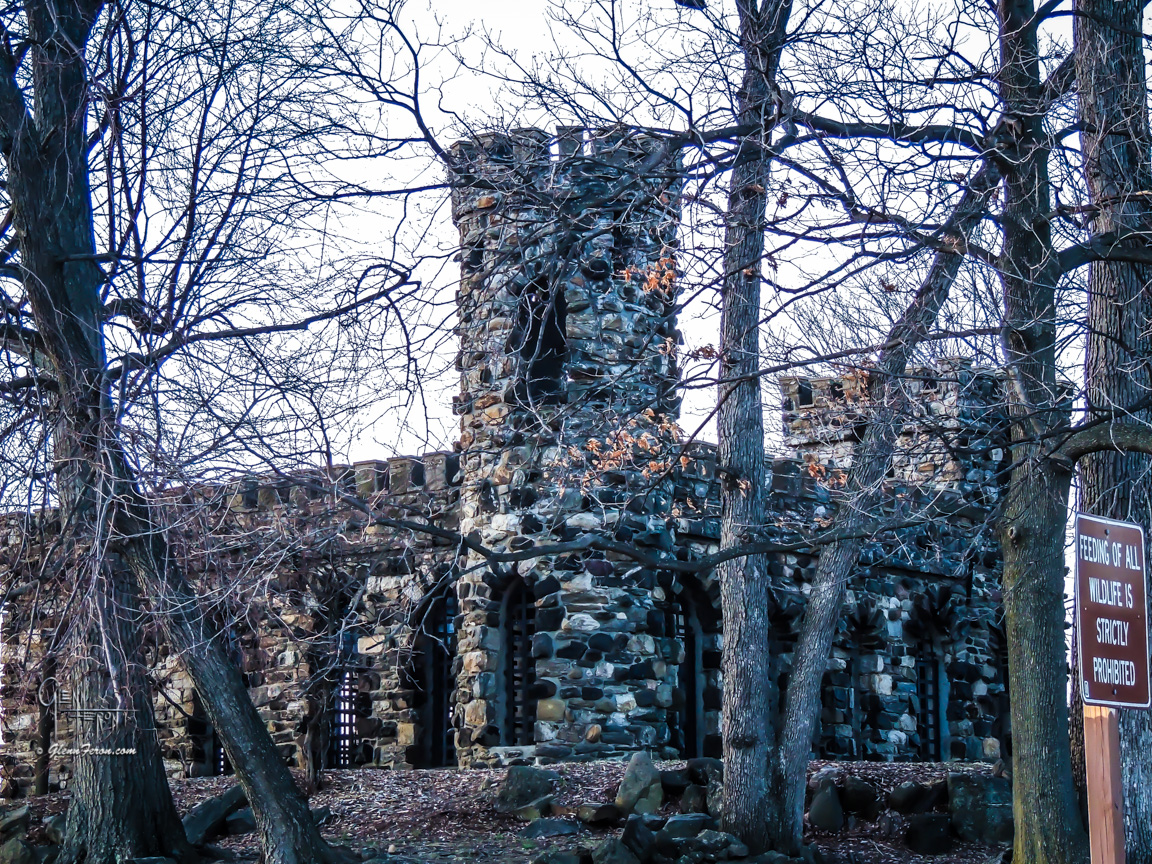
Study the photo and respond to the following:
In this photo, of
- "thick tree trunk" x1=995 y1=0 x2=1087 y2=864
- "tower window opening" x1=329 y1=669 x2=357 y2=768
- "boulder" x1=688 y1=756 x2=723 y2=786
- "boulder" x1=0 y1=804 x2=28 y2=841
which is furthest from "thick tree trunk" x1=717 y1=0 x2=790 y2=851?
"tower window opening" x1=329 y1=669 x2=357 y2=768

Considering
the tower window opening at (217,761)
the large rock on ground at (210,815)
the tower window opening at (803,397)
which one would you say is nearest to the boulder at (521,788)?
the large rock on ground at (210,815)

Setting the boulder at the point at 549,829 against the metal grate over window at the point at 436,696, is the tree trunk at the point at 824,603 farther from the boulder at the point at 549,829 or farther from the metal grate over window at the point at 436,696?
the metal grate over window at the point at 436,696

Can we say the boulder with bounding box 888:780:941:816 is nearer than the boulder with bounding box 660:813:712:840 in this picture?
No

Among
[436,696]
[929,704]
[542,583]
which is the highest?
[542,583]

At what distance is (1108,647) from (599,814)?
23.0 feet

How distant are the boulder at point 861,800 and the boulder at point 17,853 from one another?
6723 millimetres

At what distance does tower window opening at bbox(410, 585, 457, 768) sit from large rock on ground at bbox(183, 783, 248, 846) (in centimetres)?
384

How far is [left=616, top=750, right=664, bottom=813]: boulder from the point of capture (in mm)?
12438

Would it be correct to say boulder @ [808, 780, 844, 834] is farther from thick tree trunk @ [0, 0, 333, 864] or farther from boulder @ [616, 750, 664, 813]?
thick tree trunk @ [0, 0, 333, 864]

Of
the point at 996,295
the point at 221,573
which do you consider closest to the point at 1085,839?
the point at 996,295

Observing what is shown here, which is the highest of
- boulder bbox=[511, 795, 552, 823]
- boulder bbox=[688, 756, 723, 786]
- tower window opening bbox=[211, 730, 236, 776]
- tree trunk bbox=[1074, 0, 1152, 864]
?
tree trunk bbox=[1074, 0, 1152, 864]

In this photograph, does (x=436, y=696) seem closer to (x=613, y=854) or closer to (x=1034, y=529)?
(x=613, y=854)

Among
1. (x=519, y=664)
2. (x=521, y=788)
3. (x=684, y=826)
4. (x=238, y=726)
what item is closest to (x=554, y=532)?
(x=519, y=664)

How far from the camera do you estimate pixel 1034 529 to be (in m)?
9.29
